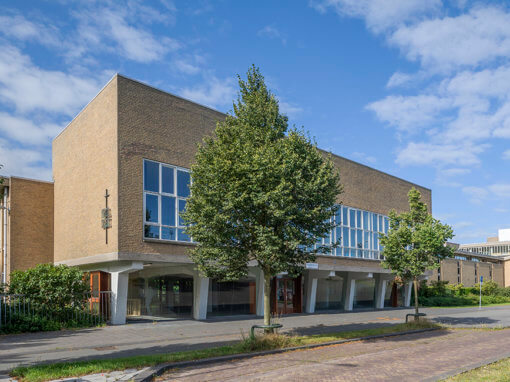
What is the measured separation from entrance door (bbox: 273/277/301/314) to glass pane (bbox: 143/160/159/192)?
1079 cm

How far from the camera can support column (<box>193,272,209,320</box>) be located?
23.6 meters

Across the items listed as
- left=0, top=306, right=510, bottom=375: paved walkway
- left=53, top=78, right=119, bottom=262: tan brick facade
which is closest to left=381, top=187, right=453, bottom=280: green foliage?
left=0, top=306, right=510, bottom=375: paved walkway

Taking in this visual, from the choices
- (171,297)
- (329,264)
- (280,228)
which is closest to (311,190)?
(280,228)

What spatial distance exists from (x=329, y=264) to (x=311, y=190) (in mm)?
17299

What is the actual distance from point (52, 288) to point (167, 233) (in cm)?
530

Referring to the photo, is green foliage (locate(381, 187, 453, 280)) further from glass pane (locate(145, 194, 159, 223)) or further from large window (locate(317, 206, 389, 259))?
glass pane (locate(145, 194, 159, 223))

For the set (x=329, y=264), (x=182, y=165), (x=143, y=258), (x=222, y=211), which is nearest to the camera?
(x=222, y=211)

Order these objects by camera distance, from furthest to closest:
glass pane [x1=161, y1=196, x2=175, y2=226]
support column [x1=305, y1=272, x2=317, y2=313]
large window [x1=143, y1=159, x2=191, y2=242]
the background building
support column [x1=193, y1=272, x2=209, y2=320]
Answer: the background building
support column [x1=305, y1=272, x2=317, y2=313]
support column [x1=193, y1=272, x2=209, y2=320]
glass pane [x1=161, y1=196, x2=175, y2=226]
large window [x1=143, y1=159, x2=191, y2=242]

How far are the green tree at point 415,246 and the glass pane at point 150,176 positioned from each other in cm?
1069

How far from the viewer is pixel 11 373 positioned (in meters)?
10.3

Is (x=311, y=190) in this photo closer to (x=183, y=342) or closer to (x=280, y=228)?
(x=280, y=228)

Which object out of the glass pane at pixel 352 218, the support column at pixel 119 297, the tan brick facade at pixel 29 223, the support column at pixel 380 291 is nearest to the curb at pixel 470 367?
the support column at pixel 119 297

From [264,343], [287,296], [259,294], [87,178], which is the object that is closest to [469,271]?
[287,296]

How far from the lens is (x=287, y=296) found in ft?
101
